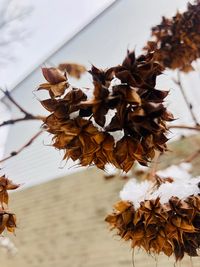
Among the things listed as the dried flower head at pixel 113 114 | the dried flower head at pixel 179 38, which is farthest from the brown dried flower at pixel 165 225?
the dried flower head at pixel 179 38

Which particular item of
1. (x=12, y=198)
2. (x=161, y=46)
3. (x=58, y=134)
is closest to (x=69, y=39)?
(x=161, y=46)

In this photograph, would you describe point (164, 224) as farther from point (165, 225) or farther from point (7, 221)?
point (7, 221)

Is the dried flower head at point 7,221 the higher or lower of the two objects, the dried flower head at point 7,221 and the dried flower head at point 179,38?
the higher

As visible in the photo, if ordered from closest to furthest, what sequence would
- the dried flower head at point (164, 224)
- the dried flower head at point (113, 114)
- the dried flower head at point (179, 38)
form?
1. the dried flower head at point (113, 114)
2. the dried flower head at point (164, 224)
3. the dried flower head at point (179, 38)

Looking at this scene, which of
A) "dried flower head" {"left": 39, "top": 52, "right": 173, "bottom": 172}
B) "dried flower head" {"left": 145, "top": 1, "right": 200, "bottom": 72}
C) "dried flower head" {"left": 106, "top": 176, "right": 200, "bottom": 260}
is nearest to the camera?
"dried flower head" {"left": 39, "top": 52, "right": 173, "bottom": 172}

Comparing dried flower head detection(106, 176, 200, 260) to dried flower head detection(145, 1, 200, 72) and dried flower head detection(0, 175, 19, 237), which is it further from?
dried flower head detection(145, 1, 200, 72)

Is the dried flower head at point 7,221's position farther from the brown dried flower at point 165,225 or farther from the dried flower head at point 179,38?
the dried flower head at point 179,38

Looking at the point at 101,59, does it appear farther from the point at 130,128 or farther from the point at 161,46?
the point at 130,128

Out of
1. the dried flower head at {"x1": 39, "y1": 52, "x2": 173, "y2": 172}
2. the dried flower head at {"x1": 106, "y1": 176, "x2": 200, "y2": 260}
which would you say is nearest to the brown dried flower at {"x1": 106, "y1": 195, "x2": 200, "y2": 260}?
the dried flower head at {"x1": 106, "y1": 176, "x2": 200, "y2": 260}
